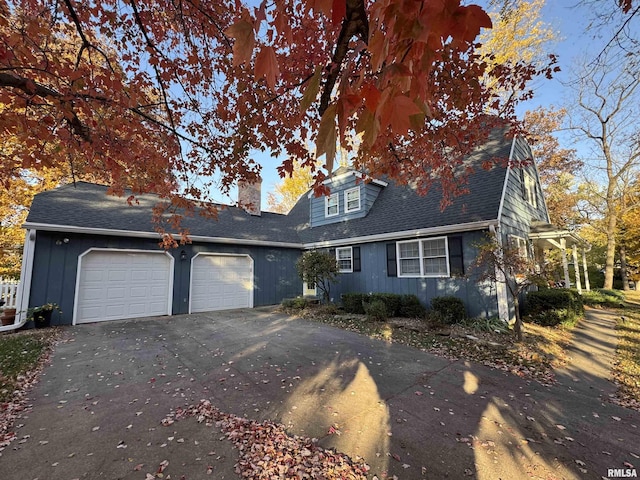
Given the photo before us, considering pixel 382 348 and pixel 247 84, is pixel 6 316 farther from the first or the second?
pixel 382 348

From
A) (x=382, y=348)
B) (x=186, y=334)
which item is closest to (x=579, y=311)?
(x=382, y=348)

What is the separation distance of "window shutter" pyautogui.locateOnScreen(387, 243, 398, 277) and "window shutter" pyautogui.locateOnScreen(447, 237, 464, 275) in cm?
202

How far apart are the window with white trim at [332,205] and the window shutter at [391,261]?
385cm

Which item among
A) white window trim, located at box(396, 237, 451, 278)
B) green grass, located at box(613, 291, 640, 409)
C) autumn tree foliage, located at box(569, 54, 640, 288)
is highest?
autumn tree foliage, located at box(569, 54, 640, 288)

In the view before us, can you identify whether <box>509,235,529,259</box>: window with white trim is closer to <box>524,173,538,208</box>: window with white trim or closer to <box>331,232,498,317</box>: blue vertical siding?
<box>331,232,498,317</box>: blue vertical siding

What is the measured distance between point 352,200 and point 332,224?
5.11 ft

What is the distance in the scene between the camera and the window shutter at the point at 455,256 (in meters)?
8.25

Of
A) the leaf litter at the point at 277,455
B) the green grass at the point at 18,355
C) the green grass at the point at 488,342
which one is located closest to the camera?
the leaf litter at the point at 277,455

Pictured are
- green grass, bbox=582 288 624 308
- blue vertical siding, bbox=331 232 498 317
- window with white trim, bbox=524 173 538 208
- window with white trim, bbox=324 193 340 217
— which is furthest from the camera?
window with white trim, bbox=324 193 340 217

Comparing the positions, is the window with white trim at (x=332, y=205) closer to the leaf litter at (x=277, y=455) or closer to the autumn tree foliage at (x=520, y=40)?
the autumn tree foliage at (x=520, y=40)

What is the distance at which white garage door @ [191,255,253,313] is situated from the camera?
34.7 feet

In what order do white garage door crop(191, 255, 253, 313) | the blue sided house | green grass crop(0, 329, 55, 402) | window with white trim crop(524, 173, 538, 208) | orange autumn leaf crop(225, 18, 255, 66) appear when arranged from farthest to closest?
window with white trim crop(524, 173, 538, 208), white garage door crop(191, 255, 253, 313), the blue sided house, green grass crop(0, 329, 55, 402), orange autumn leaf crop(225, 18, 255, 66)

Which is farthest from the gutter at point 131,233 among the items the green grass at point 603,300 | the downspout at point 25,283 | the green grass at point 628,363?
the green grass at point 603,300

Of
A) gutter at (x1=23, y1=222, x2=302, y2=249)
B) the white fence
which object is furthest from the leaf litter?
the white fence
